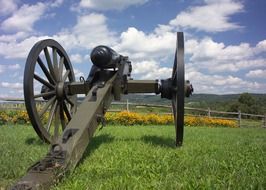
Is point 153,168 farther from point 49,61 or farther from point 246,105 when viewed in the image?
point 246,105

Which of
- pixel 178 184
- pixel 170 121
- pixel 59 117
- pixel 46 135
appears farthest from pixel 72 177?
pixel 170 121

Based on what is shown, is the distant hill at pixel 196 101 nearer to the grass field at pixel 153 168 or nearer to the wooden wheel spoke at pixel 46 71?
the wooden wheel spoke at pixel 46 71

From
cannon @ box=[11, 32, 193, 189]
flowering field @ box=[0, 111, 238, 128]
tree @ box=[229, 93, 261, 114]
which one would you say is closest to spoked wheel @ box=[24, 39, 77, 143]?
cannon @ box=[11, 32, 193, 189]

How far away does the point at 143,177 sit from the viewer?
14.5 ft

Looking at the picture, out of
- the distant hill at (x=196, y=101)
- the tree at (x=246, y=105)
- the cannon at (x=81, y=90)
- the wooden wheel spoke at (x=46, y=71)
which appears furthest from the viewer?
the tree at (x=246, y=105)

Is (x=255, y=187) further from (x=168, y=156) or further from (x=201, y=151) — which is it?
(x=201, y=151)

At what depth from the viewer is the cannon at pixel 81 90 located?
5.07 metres

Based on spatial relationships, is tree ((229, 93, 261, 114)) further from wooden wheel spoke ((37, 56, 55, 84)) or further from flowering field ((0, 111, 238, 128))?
wooden wheel spoke ((37, 56, 55, 84))

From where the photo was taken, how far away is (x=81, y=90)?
24.5 ft

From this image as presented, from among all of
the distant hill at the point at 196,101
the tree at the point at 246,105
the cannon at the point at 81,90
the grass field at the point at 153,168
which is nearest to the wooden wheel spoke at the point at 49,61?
the cannon at the point at 81,90

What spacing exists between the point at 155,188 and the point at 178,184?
8.6 inches

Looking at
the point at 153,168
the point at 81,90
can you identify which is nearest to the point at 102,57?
the point at 81,90

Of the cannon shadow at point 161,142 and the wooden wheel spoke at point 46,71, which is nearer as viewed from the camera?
the wooden wheel spoke at point 46,71

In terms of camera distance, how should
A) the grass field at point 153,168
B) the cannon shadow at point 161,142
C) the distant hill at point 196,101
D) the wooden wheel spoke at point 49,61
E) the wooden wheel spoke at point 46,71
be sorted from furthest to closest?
the distant hill at point 196,101 → the cannon shadow at point 161,142 → the wooden wheel spoke at point 49,61 → the wooden wheel spoke at point 46,71 → the grass field at point 153,168
